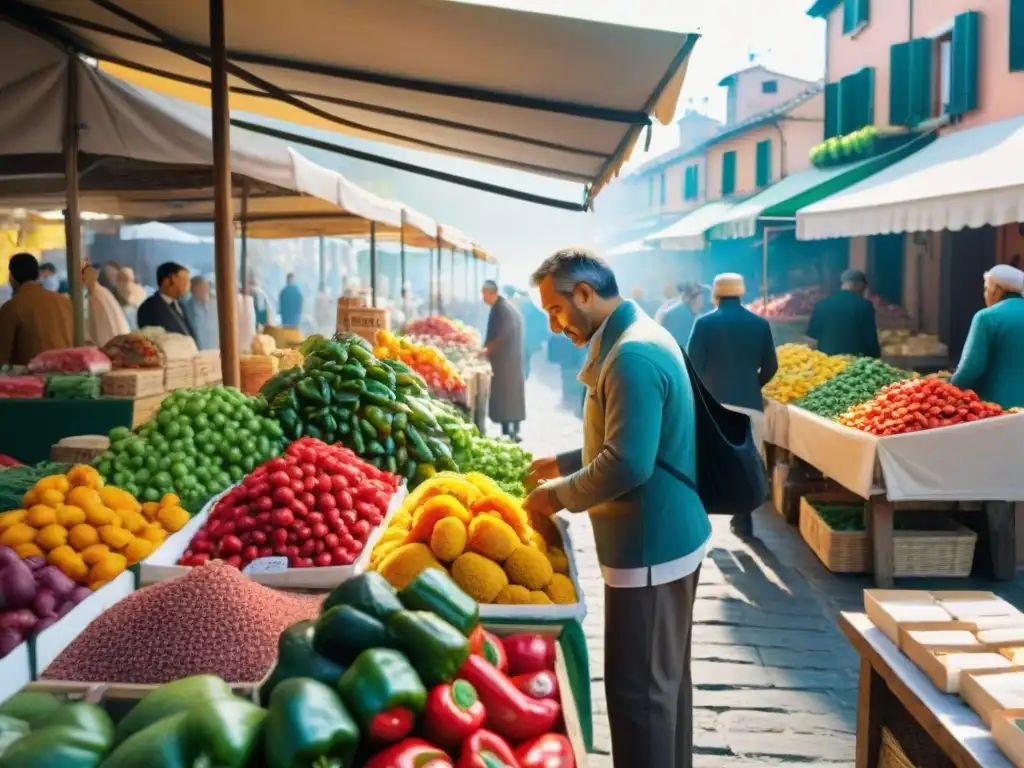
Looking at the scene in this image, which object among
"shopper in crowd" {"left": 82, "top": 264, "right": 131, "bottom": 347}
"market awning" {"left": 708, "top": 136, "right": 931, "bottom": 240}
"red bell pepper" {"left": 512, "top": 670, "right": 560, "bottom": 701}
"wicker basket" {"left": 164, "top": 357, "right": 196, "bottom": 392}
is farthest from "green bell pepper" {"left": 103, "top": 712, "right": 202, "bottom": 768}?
"market awning" {"left": 708, "top": 136, "right": 931, "bottom": 240}

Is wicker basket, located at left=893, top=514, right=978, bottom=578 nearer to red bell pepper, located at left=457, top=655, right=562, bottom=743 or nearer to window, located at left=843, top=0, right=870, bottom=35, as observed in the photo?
red bell pepper, located at left=457, top=655, right=562, bottom=743

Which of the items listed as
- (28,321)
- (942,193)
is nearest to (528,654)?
(28,321)

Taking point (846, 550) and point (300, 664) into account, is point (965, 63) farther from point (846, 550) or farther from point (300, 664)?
point (300, 664)

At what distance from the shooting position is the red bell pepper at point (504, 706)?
2039mm

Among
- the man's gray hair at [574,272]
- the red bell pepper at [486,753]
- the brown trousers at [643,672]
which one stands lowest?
the brown trousers at [643,672]

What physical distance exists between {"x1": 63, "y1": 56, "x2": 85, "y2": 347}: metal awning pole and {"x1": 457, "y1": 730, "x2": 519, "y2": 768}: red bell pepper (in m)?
4.98

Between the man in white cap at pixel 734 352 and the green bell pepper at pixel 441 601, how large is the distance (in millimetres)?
5471

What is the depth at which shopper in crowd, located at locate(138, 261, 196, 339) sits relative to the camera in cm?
802

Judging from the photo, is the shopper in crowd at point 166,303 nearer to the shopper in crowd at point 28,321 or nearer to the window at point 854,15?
the shopper in crowd at point 28,321

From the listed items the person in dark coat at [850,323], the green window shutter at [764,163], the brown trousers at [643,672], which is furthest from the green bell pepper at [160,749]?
the green window shutter at [764,163]

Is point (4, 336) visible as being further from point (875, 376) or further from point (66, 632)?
point (875, 376)

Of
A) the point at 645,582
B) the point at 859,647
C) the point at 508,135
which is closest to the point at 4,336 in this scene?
the point at 508,135

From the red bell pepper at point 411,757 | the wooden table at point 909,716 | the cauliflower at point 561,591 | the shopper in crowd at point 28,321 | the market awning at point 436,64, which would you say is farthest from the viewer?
the shopper in crowd at point 28,321

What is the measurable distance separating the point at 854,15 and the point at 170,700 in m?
18.2
